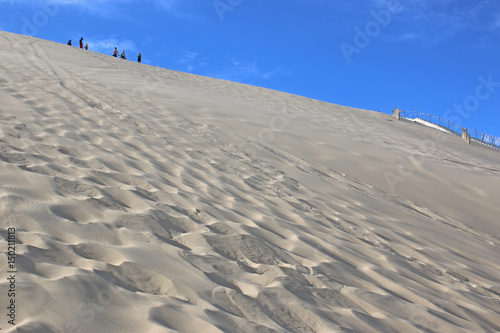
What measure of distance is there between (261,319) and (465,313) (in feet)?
5.46

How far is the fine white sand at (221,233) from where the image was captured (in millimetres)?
2262

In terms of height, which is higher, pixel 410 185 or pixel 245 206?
pixel 410 185

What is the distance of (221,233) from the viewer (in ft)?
11.3

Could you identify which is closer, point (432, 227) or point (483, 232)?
point (432, 227)

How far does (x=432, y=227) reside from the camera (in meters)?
5.18

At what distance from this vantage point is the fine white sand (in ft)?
7.42

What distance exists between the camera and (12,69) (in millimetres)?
10617

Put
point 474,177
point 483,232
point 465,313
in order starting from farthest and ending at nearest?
point 474,177 → point 483,232 → point 465,313

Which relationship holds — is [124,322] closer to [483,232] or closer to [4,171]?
[4,171]

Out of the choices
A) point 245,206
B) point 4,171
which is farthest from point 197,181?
point 4,171

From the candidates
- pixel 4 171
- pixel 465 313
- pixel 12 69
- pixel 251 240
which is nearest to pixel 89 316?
pixel 251 240

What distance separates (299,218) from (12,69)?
9.47m

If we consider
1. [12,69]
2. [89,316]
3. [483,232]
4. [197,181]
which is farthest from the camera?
[12,69]

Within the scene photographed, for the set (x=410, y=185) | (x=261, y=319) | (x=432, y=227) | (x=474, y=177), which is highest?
(x=474, y=177)
